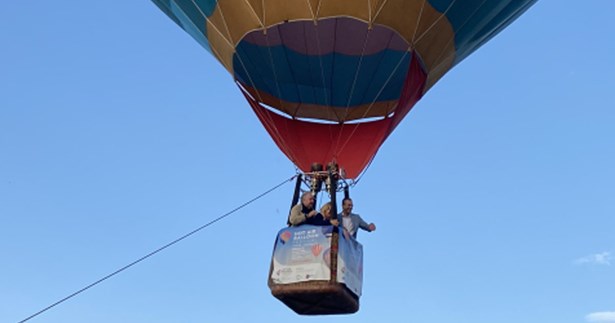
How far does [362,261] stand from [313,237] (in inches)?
28.4

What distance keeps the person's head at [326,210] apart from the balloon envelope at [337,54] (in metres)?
1.12

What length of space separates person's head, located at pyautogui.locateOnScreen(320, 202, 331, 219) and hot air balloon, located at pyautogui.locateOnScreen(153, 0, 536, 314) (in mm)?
250

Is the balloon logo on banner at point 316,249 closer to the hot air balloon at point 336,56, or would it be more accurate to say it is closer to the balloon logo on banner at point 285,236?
the balloon logo on banner at point 285,236

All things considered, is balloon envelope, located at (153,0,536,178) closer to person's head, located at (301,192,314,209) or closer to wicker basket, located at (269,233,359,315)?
person's head, located at (301,192,314,209)

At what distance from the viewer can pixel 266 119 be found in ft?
33.5

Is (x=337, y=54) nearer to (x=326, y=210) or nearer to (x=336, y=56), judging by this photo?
(x=336, y=56)

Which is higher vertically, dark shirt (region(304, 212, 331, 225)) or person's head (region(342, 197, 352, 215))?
person's head (region(342, 197, 352, 215))

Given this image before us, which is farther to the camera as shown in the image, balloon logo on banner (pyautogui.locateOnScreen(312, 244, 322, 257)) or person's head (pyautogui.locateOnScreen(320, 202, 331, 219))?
person's head (pyautogui.locateOnScreen(320, 202, 331, 219))

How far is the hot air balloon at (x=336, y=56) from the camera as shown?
9016mm

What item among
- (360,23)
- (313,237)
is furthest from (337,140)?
(313,237)

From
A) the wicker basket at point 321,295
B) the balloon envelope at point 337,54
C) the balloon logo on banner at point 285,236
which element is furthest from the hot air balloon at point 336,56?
the balloon logo on banner at point 285,236

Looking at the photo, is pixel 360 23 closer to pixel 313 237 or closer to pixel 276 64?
pixel 276 64

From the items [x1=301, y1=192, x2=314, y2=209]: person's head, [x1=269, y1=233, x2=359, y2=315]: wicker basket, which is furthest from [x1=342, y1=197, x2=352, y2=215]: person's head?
[x1=269, y1=233, x2=359, y2=315]: wicker basket

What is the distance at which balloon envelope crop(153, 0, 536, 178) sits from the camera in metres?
9.05
